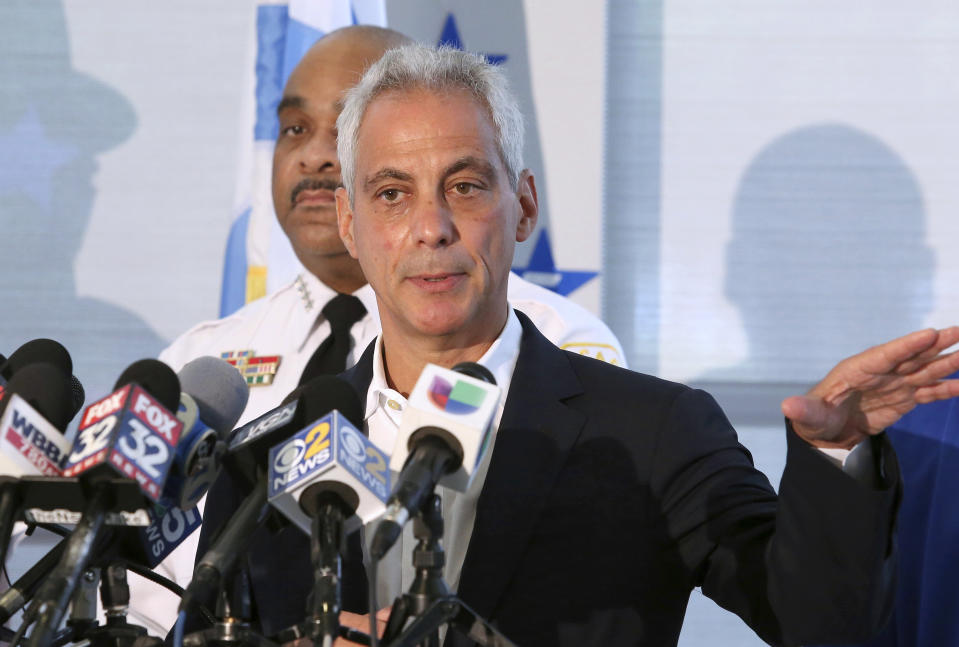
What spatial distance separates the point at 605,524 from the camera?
1.55 metres

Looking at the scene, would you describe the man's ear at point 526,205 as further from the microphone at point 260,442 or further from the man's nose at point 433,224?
the microphone at point 260,442

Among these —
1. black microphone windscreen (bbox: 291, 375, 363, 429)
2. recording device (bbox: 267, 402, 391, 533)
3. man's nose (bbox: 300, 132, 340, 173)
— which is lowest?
recording device (bbox: 267, 402, 391, 533)

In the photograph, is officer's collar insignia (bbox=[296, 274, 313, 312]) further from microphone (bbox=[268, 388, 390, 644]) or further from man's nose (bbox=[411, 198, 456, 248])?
microphone (bbox=[268, 388, 390, 644])

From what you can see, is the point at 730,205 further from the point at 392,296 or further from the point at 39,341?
the point at 39,341

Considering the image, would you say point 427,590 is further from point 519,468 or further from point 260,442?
point 519,468

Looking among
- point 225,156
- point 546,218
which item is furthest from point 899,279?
point 225,156

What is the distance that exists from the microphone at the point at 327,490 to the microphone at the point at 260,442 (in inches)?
1.2

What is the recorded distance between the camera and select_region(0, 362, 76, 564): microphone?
1.03 meters

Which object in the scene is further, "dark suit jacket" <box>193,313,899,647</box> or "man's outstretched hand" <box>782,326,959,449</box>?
"dark suit jacket" <box>193,313,899,647</box>

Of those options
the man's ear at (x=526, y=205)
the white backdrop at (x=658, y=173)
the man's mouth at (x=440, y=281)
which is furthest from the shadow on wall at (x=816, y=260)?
the man's mouth at (x=440, y=281)

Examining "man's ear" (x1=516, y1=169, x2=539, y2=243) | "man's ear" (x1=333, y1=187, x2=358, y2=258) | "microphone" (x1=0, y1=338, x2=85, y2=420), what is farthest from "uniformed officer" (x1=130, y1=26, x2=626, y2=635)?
"microphone" (x1=0, y1=338, x2=85, y2=420)

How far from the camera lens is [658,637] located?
1544 millimetres

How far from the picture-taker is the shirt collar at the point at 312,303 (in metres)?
2.59

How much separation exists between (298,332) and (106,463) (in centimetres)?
161
